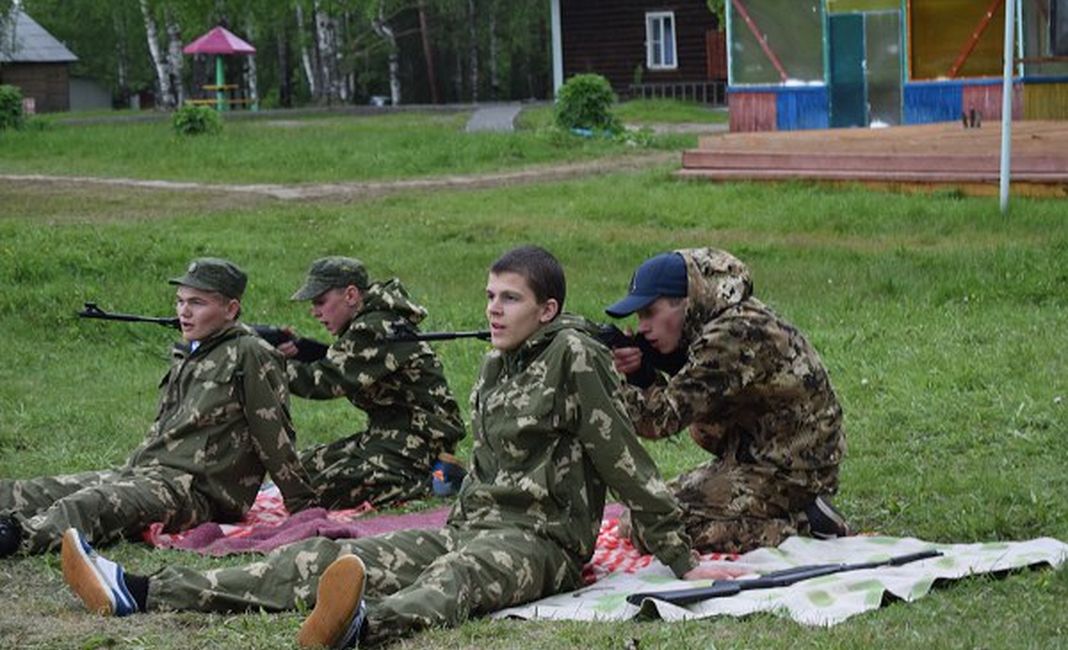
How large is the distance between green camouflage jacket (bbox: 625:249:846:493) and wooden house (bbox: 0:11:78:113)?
51048mm

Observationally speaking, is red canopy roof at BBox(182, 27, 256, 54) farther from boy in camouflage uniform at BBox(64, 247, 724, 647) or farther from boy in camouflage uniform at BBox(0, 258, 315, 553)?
boy in camouflage uniform at BBox(64, 247, 724, 647)

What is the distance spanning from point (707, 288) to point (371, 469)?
255cm

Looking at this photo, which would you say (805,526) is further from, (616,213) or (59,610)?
(616,213)

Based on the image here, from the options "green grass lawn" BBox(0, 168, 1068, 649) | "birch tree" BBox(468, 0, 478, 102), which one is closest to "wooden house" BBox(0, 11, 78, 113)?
"birch tree" BBox(468, 0, 478, 102)

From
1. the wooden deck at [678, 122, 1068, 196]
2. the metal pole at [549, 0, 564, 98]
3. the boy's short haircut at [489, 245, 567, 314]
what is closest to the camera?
the boy's short haircut at [489, 245, 567, 314]

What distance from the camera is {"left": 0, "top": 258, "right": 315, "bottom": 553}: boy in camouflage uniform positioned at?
8.32m

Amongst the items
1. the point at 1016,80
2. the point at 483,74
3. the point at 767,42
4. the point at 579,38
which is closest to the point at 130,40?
the point at 483,74

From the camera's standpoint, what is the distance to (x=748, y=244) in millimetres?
17594

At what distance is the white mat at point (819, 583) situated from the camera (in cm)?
621

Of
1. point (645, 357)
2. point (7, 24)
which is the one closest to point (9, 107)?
point (7, 24)

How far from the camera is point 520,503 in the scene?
21.8 ft

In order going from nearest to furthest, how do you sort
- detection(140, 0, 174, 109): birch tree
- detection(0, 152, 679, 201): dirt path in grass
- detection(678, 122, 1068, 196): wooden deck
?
detection(678, 122, 1068, 196): wooden deck
detection(0, 152, 679, 201): dirt path in grass
detection(140, 0, 174, 109): birch tree

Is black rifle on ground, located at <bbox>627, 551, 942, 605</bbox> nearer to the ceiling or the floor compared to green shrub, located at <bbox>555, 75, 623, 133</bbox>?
nearer to the floor

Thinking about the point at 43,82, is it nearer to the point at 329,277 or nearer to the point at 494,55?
the point at 494,55
